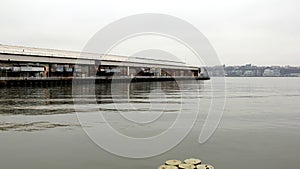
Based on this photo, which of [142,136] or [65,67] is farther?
[65,67]

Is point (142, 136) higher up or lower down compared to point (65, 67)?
lower down

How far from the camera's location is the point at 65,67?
62938mm

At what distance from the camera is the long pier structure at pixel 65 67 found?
49375mm

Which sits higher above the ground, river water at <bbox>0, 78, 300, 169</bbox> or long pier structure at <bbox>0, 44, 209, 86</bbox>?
long pier structure at <bbox>0, 44, 209, 86</bbox>

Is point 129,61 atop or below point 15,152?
atop

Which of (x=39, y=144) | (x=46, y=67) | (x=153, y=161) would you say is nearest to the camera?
(x=153, y=161)

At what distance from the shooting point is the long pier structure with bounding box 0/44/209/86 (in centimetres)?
4938

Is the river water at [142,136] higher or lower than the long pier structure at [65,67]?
lower

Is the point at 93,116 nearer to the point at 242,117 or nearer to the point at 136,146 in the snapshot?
the point at 136,146

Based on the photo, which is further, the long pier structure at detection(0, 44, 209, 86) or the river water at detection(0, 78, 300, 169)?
the long pier structure at detection(0, 44, 209, 86)

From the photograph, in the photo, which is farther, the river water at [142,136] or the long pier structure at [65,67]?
the long pier structure at [65,67]

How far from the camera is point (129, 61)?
7569 centimetres

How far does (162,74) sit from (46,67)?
142 ft

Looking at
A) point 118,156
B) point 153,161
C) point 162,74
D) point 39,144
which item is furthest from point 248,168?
point 162,74
